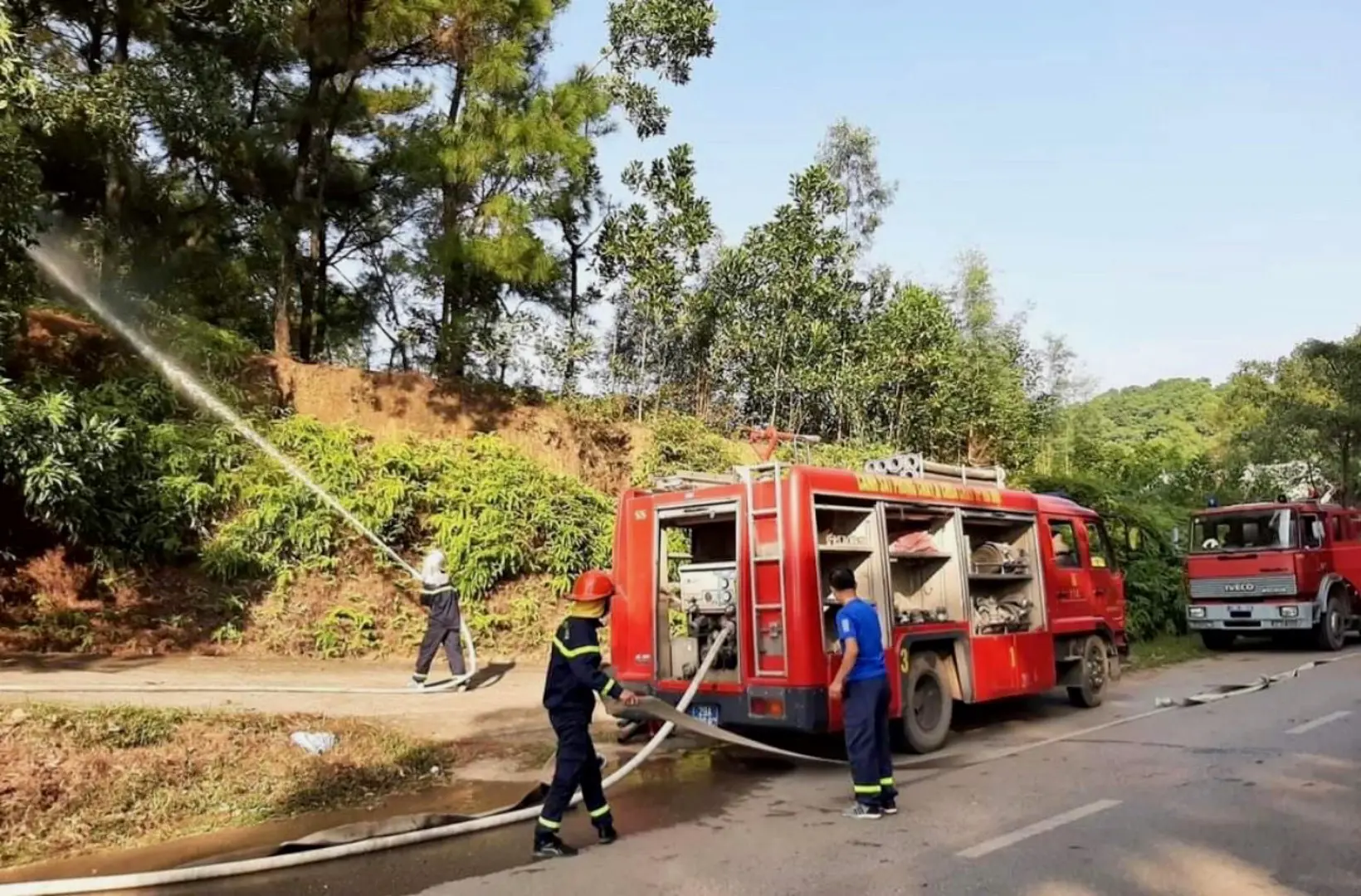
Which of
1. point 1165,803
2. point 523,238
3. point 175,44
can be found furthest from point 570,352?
point 1165,803

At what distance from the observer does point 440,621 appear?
11633mm

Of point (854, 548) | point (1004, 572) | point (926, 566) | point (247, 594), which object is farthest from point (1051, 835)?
point (247, 594)

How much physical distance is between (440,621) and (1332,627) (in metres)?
14.6

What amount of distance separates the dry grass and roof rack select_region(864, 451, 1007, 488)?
182 inches

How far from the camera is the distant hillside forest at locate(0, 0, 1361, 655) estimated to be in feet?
44.9

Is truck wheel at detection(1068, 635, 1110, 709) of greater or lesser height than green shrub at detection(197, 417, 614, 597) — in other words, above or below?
below

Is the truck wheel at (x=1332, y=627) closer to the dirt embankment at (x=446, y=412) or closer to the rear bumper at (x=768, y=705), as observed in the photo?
the dirt embankment at (x=446, y=412)

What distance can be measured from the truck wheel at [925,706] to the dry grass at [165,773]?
3839 millimetres

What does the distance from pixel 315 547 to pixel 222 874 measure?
33.9ft

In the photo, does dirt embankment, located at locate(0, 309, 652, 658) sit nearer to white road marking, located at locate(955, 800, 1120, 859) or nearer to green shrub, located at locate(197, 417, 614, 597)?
green shrub, located at locate(197, 417, 614, 597)

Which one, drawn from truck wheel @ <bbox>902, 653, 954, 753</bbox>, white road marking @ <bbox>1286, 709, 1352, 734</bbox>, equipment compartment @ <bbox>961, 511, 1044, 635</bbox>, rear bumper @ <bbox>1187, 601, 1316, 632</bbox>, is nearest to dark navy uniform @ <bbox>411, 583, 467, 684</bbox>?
truck wheel @ <bbox>902, 653, 954, 753</bbox>

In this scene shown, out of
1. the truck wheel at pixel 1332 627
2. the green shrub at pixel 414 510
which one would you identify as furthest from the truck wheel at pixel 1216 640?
the green shrub at pixel 414 510

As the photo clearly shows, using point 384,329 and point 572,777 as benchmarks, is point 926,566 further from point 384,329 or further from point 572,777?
point 384,329

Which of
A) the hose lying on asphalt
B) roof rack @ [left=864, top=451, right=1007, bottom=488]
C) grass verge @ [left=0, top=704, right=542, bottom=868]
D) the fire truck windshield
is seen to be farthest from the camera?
the fire truck windshield
